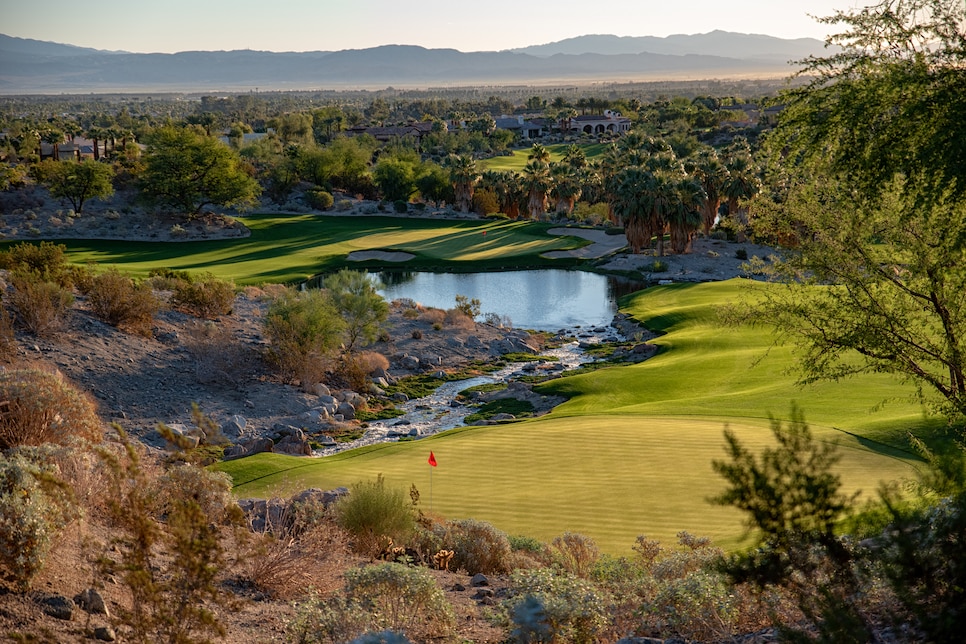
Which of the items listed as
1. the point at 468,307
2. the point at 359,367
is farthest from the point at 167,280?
the point at 468,307

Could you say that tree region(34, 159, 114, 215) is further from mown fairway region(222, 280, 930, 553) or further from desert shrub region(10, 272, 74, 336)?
mown fairway region(222, 280, 930, 553)

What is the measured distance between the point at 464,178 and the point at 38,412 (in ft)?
203

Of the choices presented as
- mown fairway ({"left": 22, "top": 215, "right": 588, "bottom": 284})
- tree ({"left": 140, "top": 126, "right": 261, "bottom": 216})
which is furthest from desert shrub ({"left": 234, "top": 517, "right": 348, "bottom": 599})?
tree ({"left": 140, "top": 126, "right": 261, "bottom": 216})

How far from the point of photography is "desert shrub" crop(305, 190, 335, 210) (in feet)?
255

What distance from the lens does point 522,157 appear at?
11619cm

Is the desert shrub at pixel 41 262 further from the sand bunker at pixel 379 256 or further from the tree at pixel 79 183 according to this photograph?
the tree at pixel 79 183

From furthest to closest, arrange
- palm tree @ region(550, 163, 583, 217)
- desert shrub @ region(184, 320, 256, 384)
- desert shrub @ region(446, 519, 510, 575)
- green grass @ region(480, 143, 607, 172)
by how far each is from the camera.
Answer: green grass @ region(480, 143, 607, 172) < palm tree @ region(550, 163, 583, 217) < desert shrub @ region(184, 320, 256, 384) < desert shrub @ region(446, 519, 510, 575)

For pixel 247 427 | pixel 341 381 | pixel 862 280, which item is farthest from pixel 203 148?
pixel 862 280

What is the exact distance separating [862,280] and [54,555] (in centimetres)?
1126

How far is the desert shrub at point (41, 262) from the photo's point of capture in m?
29.9

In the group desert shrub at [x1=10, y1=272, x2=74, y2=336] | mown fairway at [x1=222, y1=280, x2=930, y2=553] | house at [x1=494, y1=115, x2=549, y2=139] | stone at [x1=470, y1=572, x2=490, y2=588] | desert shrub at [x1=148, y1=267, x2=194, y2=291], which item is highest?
house at [x1=494, y1=115, x2=549, y2=139]

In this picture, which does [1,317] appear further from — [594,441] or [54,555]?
[54,555]

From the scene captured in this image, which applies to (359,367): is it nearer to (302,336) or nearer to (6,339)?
(302,336)

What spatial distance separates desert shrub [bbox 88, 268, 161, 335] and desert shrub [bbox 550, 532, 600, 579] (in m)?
21.9
